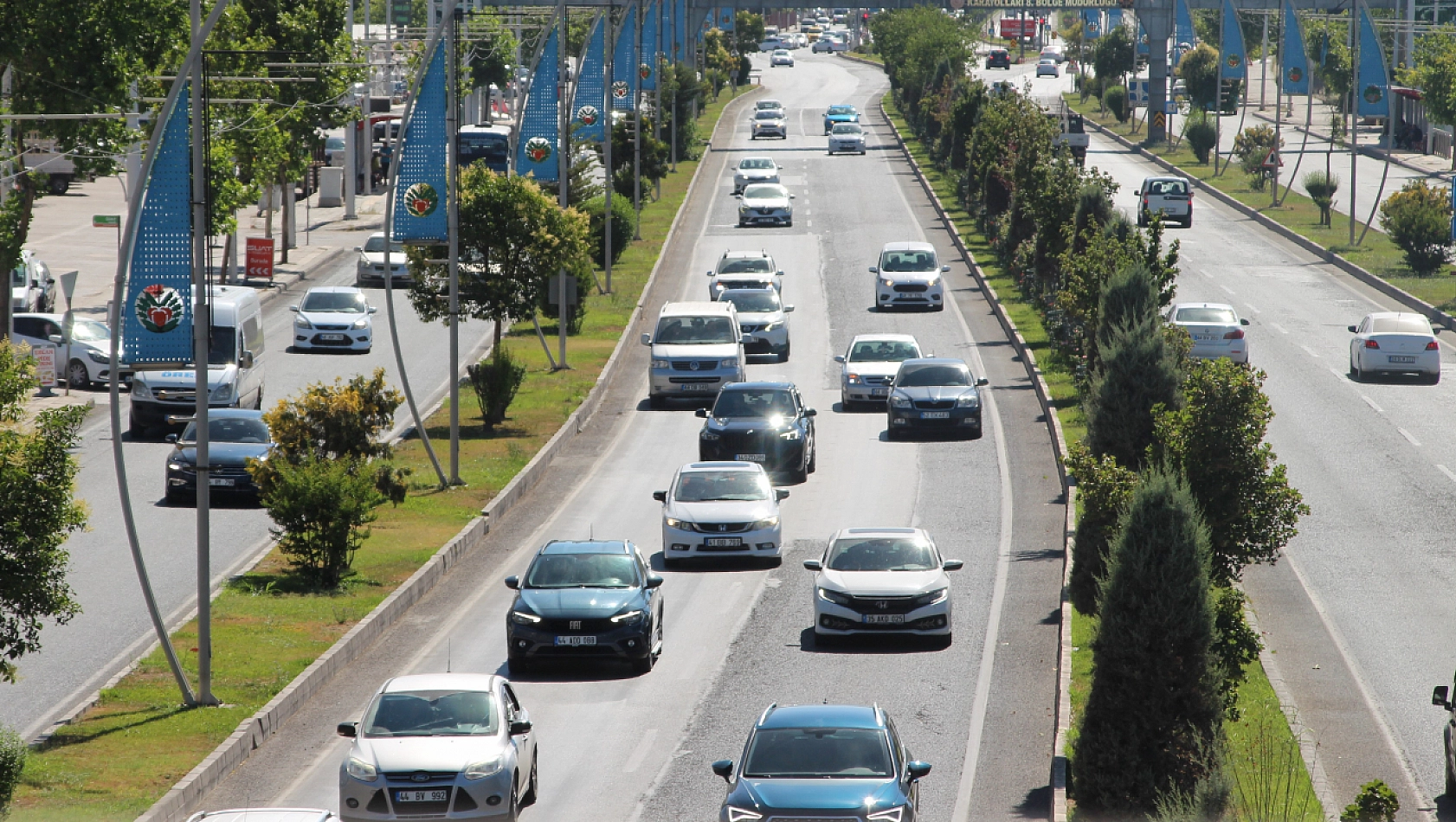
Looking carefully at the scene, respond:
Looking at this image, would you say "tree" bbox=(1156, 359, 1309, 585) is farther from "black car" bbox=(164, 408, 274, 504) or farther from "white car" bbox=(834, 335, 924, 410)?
"white car" bbox=(834, 335, 924, 410)

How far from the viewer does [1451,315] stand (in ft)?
161

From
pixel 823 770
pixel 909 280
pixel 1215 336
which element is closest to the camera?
pixel 823 770

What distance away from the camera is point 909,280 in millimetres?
49812

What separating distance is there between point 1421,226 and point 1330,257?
15.4 feet

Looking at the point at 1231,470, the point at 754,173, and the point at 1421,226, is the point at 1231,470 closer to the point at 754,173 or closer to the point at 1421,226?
the point at 1421,226

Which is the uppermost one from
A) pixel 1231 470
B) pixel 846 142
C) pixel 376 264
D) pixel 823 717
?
pixel 846 142

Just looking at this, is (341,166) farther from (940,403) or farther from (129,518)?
(129,518)

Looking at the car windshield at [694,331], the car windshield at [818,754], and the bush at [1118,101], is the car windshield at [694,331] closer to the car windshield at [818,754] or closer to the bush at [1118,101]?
the car windshield at [818,754]

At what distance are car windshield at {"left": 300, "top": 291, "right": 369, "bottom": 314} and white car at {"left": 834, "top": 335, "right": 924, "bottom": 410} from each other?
13.5 metres

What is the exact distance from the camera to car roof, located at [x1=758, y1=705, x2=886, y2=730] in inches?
571

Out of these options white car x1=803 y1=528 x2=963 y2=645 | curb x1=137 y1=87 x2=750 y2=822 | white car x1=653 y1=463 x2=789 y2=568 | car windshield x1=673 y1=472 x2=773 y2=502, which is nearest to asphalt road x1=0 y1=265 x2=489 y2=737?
curb x1=137 y1=87 x2=750 y2=822

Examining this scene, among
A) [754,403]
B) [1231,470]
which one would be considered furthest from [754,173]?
[1231,470]

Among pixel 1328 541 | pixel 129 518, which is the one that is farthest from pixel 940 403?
pixel 129 518

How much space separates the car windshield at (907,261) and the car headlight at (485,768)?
37.2 m
